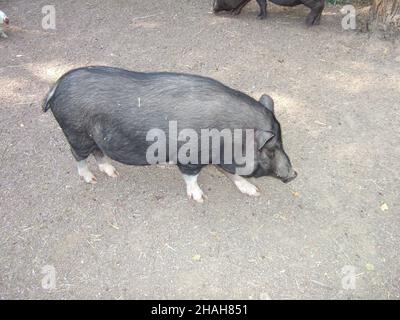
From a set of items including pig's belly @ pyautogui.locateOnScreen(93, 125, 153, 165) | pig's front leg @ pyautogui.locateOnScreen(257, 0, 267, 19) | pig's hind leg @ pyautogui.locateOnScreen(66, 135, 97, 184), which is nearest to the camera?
pig's belly @ pyautogui.locateOnScreen(93, 125, 153, 165)

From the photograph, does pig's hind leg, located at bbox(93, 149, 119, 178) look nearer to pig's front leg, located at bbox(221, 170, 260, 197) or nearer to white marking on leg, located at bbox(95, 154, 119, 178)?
white marking on leg, located at bbox(95, 154, 119, 178)

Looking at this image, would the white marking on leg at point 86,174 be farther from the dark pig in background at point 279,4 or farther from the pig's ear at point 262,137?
the dark pig in background at point 279,4

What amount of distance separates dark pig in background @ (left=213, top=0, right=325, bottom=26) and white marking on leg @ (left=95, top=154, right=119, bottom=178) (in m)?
3.31

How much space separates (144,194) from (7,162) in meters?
1.52

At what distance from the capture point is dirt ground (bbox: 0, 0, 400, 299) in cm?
346

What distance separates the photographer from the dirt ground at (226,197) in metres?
3.46

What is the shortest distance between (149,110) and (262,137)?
A: 0.89m

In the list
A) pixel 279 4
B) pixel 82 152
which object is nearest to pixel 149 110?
pixel 82 152

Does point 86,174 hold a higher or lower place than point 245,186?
lower

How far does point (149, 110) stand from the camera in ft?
10.8

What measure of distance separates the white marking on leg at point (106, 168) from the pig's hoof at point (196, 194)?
31.2 inches

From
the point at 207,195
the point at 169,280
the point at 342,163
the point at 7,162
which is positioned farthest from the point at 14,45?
the point at 342,163

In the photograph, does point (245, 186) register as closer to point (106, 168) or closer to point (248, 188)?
point (248, 188)

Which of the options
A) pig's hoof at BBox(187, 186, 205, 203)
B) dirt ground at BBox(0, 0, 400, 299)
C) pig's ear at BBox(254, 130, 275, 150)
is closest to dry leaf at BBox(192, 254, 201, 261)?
dirt ground at BBox(0, 0, 400, 299)
